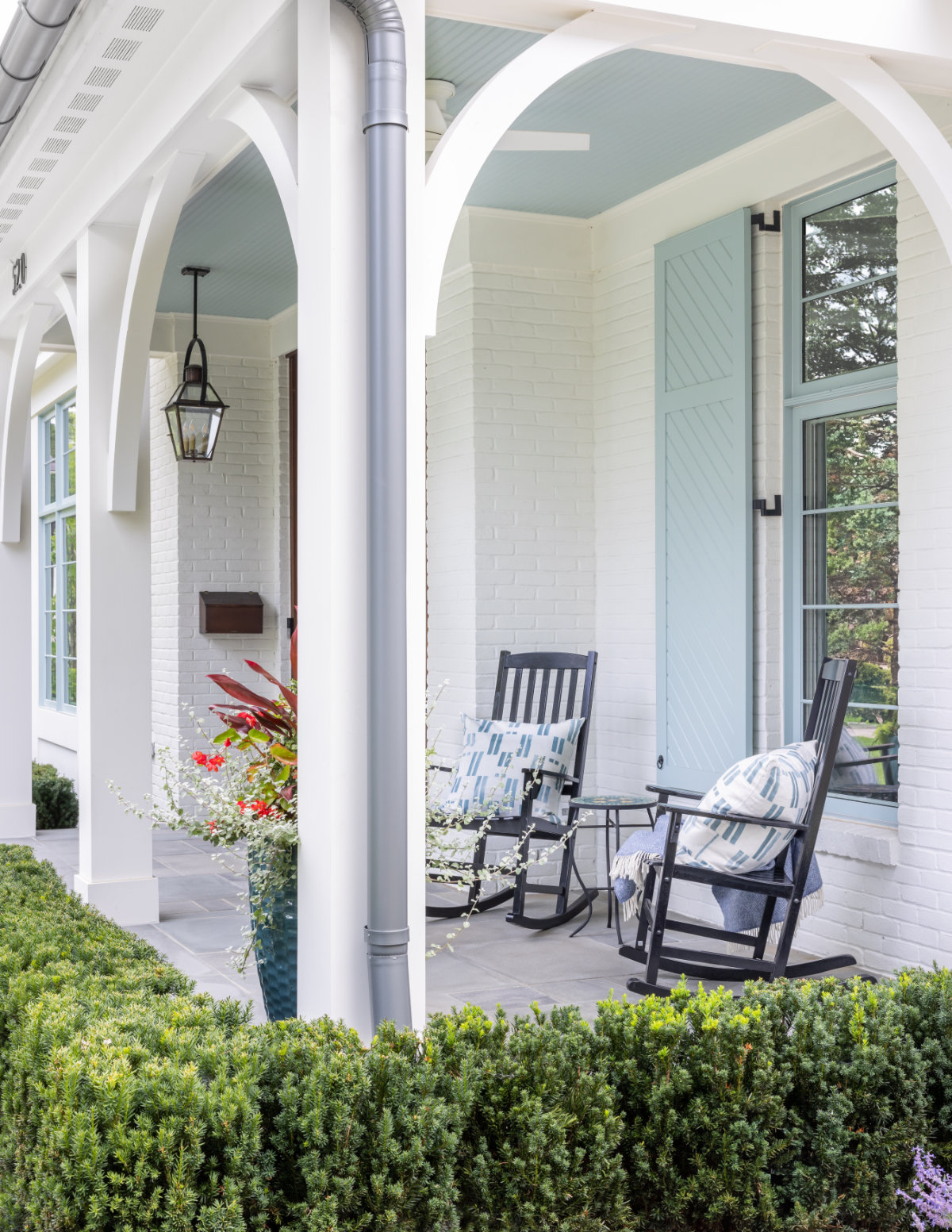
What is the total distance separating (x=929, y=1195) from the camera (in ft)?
7.77

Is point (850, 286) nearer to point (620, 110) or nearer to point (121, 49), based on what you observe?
point (620, 110)

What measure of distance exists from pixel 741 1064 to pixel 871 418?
2.68m

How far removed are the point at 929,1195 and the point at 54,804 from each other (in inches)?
259

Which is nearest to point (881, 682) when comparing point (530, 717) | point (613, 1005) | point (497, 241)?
point (530, 717)

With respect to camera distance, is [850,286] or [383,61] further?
[850,286]

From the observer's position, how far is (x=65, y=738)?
10.1 metres

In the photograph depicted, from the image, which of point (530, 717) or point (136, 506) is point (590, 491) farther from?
point (136, 506)

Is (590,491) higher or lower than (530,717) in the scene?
higher

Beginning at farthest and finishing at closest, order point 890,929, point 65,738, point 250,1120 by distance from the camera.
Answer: point 65,738, point 890,929, point 250,1120

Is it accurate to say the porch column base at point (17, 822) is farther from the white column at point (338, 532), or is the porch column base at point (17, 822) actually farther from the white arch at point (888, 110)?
the white arch at point (888, 110)

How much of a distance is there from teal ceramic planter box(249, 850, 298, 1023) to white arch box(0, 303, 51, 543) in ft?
12.7

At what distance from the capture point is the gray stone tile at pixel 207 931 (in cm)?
481

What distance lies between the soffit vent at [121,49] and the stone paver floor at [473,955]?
95.6 inches

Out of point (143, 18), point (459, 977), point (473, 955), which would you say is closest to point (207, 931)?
point (473, 955)
